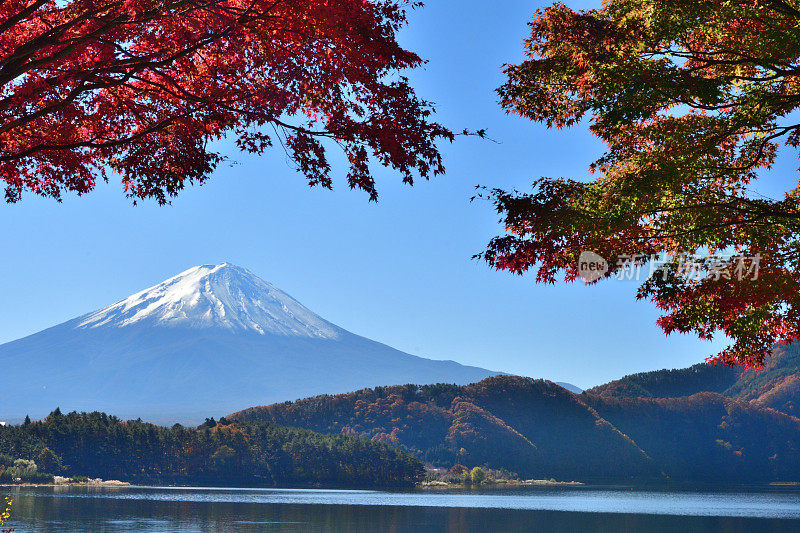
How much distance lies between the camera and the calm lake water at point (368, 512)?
4891 centimetres

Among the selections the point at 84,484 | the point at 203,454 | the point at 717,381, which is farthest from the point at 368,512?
the point at 717,381

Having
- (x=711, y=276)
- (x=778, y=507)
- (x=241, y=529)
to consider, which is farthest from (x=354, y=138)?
(x=778, y=507)

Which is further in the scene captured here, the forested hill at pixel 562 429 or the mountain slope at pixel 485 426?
the forested hill at pixel 562 429

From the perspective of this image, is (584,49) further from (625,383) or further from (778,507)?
(625,383)

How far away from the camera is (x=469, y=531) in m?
46.8

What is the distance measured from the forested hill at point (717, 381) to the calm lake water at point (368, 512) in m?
53.7

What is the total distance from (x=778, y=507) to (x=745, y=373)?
91175 mm

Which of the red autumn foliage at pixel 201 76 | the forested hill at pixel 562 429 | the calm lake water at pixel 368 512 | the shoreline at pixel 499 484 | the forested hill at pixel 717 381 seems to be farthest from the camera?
the forested hill at pixel 717 381

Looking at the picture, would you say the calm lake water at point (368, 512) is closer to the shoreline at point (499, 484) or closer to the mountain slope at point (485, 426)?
the shoreline at point (499, 484)

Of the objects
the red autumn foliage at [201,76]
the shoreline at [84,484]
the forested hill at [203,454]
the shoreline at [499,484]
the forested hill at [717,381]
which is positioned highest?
the forested hill at [717,381]

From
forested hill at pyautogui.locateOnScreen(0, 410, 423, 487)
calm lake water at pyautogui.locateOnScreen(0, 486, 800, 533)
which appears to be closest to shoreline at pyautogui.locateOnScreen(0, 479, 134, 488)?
forested hill at pyautogui.locateOnScreen(0, 410, 423, 487)

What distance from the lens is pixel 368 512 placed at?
60781 millimetres

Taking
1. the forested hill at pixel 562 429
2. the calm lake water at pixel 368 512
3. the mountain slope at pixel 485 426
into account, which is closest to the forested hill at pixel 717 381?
the forested hill at pixel 562 429

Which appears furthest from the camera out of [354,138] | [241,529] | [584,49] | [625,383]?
[625,383]
